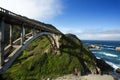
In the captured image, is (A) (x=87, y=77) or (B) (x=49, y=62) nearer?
(A) (x=87, y=77)

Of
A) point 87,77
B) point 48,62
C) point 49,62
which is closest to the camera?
point 87,77

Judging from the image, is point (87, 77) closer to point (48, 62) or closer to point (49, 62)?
point (49, 62)

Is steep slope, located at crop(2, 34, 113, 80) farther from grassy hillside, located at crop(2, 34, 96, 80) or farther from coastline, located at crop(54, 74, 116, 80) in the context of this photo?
coastline, located at crop(54, 74, 116, 80)

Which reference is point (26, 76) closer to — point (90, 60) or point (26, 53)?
point (26, 53)

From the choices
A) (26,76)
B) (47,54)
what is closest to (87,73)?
(47,54)

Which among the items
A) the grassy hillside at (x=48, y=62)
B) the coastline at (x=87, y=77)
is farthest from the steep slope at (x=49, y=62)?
the coastline at (x=87, y=77)

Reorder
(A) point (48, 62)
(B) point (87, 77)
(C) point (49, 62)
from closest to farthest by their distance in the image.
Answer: (B) point (87, 77)
(A) point (48, 62)
(C) point (49, 62)

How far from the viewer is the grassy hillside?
164 ft

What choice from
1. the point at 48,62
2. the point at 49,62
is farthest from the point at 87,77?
the point at 48,62

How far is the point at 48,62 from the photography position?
5769 cm

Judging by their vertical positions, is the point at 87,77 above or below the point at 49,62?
below

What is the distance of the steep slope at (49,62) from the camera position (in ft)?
164

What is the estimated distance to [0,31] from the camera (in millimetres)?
17766

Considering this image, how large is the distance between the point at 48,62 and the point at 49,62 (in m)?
0.35
